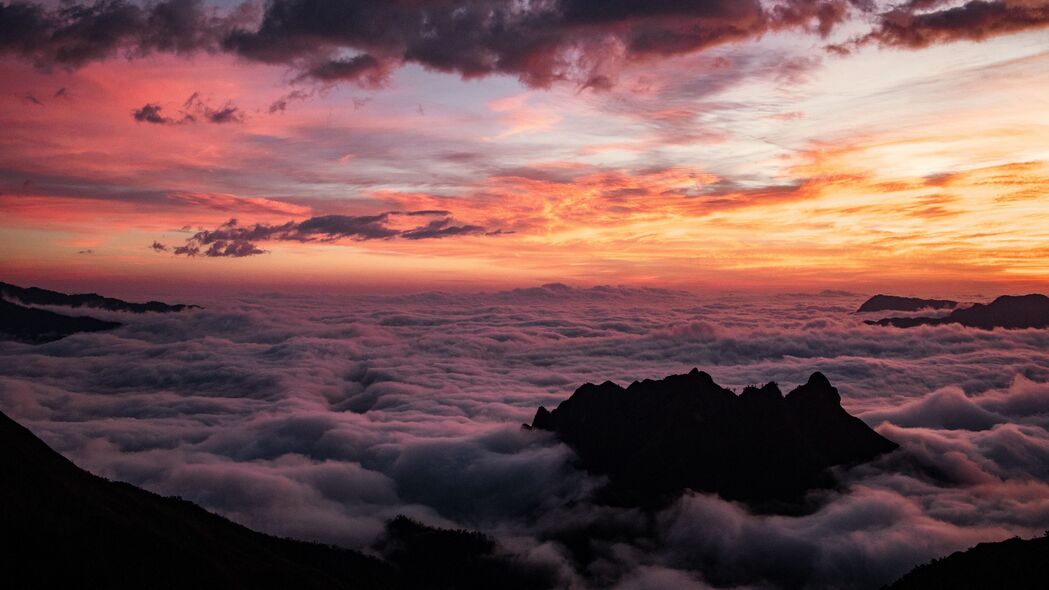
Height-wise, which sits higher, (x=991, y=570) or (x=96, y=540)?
(x=96, y=540)

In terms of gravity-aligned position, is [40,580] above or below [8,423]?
below

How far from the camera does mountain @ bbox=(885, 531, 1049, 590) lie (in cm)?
11619

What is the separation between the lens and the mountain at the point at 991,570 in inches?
4574

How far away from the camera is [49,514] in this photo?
99.4 meters

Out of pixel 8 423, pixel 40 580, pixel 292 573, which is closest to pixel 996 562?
pixel 292 573

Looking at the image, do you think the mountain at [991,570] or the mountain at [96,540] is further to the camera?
the mountain at [991,570]

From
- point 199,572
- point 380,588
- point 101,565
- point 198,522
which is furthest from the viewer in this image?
point 380,588

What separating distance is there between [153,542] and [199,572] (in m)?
9.90

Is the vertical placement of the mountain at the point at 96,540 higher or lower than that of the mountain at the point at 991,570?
higher

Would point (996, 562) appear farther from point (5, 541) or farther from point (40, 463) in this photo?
point (40, 463)

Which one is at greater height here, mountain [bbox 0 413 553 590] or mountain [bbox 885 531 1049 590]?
mountain [bbox 0 413 553 590]

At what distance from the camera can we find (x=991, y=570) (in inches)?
4847

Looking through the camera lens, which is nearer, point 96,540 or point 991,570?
point 96,540

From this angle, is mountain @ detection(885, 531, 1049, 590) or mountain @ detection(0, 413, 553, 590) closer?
mountain @ detection(0, 413, 553, 590)
